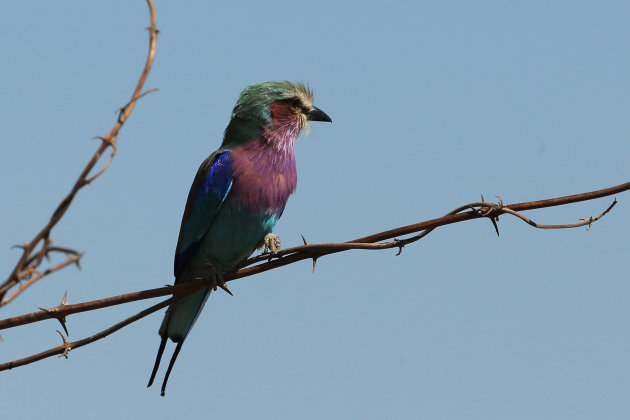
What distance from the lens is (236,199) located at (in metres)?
5.04

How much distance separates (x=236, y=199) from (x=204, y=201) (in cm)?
25

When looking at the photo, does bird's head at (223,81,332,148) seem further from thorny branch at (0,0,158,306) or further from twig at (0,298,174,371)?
thorny branch at (0,0,158,306)

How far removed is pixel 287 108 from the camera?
18.1 ft

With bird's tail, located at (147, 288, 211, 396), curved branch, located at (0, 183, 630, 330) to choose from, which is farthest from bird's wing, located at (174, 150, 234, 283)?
curved branch, located at (0, 183, 630, 330)

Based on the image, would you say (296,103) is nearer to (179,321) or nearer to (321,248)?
(179,321)

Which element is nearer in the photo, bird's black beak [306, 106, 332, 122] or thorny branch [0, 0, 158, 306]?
thorny branch [0, 0, 158, 306]

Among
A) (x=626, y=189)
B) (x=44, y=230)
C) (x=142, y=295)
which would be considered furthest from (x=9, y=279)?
(x=626, y=189)

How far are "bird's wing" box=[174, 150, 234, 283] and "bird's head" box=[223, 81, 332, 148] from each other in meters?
0.22

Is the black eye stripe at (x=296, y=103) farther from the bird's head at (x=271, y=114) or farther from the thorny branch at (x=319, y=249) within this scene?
the thorny branch at (x=319, y=249)

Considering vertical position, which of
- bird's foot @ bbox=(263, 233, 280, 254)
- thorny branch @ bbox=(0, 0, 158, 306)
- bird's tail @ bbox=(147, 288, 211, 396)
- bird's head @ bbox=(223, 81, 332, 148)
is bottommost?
thorny branch @ bbox=(0, 0, 158, 306)

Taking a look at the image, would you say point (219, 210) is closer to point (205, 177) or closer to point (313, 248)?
point (205, 177)

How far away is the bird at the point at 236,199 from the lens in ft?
16.5

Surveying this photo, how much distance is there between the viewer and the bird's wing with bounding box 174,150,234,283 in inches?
201

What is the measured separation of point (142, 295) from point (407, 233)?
101 centimetres
